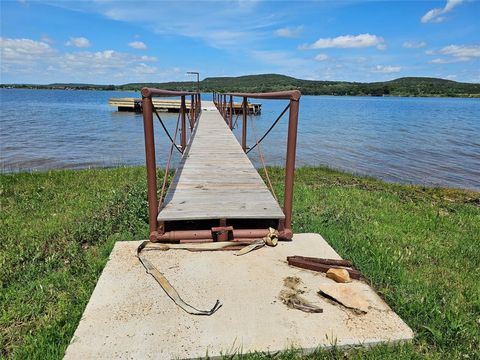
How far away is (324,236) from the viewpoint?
4586mm

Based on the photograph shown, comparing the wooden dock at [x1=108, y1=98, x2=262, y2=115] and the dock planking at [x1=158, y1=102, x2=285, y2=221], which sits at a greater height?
the dock planking at [x1=158, y1=102, x2=285, y2=221]

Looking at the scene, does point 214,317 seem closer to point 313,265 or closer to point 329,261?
point 313,265

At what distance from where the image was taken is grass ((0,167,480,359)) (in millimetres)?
2697

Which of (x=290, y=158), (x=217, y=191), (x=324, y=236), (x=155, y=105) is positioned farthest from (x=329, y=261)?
(x=155, y=105)

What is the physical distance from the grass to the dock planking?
0.77 meters

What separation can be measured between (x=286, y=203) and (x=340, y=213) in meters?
2.20

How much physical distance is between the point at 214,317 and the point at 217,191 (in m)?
2.33

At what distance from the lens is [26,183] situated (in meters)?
7.83

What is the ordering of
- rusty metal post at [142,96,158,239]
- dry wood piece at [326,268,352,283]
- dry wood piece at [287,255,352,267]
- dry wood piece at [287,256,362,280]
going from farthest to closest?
rusty metal post at [142,96,158,239] < dry wood piece at [287,255,352,267] < dry wood piece at [287,256,362,280] < dry wood piece at [326,268,352,283]

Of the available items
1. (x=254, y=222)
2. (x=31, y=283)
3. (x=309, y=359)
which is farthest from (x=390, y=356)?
(x=31, y=283)

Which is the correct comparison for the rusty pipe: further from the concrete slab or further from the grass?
the grass

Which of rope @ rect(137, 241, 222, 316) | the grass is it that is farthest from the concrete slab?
the grass

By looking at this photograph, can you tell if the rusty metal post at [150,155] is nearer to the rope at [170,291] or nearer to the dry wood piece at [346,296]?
the rope at [170,291]

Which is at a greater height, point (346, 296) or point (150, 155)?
point (150, 155)
